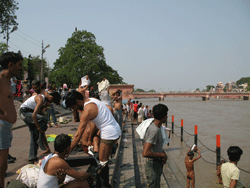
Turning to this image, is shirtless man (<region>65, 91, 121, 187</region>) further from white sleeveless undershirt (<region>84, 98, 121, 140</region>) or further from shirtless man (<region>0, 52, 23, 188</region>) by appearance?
shirtless man (<region>0, 52, 23, 188</region>)

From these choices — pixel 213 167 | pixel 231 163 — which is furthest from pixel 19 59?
pixel 213 167

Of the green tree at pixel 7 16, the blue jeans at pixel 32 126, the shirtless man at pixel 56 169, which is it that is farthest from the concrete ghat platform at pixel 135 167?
the green tree at pixel 7 16

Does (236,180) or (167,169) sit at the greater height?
(236,180)

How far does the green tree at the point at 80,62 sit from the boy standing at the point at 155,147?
38630mm

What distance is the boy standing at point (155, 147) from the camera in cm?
273

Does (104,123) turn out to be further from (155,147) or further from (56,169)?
(56,169)

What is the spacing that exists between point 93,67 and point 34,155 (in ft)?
124

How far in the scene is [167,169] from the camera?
7.98 meters

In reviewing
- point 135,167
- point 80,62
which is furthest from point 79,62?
point 135,167

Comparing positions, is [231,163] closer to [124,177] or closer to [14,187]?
[124,177]

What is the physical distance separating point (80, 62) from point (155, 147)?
3967cm

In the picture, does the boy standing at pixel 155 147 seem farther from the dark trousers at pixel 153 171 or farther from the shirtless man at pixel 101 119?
the shirtless man at pixel 101 119

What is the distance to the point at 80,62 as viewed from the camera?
40906mm

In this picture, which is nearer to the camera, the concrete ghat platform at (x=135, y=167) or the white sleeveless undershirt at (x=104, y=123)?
the white sleeveless undershirt at (x=104, y=123)
